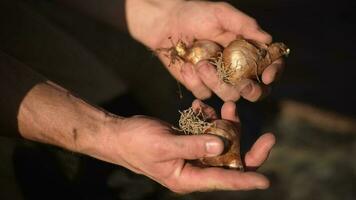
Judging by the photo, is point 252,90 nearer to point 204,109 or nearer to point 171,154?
point 204,109

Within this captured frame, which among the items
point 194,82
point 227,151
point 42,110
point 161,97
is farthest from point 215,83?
point 161,97

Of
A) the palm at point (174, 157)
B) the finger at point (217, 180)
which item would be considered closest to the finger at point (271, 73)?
the palm at point (174, 157)

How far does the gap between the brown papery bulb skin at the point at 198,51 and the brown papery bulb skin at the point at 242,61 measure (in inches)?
3.3

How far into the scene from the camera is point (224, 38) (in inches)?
110

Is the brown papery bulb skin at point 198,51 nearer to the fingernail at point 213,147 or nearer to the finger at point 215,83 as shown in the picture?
the finger at point 215,83

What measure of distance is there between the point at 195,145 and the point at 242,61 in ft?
2.49

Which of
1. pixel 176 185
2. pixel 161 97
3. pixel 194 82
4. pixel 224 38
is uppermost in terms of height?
pixel 224 38

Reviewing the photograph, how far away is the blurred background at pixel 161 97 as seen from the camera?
121 inches

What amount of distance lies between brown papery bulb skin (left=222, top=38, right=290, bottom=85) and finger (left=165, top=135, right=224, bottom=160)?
0.66 metres

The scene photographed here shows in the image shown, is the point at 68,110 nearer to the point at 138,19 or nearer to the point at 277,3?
the point at 138,19

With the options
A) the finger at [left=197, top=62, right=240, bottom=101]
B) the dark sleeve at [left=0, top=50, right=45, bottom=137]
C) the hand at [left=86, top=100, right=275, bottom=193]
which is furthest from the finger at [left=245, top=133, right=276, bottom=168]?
the dark sleeve at [left=0, top=50, right=45, bottom=137]

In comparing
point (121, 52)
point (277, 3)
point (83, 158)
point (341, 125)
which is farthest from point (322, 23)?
point (83, 158)

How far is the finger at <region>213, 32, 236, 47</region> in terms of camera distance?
2770mm

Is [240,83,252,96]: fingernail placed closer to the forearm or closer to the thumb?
the thumb
